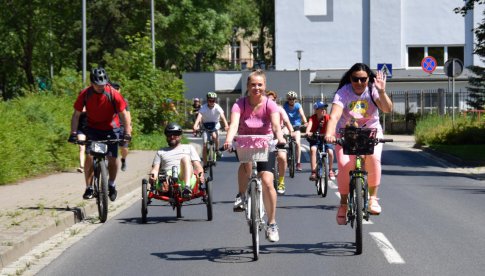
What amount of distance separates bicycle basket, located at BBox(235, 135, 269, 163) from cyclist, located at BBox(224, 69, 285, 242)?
0.08 metres

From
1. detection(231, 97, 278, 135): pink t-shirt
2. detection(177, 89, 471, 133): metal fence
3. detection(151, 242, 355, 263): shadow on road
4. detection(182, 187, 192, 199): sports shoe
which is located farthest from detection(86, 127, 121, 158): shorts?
detection(177, 89, 471, 133): metal fence

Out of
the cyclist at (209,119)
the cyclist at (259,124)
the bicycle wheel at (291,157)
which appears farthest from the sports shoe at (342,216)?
the cyclist at (209,119)

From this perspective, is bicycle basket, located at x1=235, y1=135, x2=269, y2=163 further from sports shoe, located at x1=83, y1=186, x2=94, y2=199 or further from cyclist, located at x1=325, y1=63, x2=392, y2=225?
sports shoe, located at x1=83, y1=186, x2=94, y2=199

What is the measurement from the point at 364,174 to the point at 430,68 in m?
25.7

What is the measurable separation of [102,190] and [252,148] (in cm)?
352

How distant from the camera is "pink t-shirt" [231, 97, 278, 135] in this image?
9.79 meters

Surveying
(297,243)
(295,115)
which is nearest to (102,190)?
(297,243)

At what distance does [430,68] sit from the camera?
34.6 meters

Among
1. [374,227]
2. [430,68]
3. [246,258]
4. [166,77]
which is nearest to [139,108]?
[166,77]

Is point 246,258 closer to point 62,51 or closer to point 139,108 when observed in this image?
point 139,108

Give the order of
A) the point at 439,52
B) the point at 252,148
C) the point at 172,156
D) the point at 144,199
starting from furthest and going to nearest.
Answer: the point at 439,52, the point at 172,156, the point at 144,199, the point at 252,148

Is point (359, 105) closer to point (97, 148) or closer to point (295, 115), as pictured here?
point (97, 148)

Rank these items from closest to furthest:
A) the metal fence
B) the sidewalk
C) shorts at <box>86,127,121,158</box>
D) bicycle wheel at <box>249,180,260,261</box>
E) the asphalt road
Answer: the asphalt road, bicycle wheel at <box>249,180,260,261</box>, the sidewalk, shorts at <box>86,127,121,158</box>, the metal fence

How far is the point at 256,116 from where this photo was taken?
9797mm
